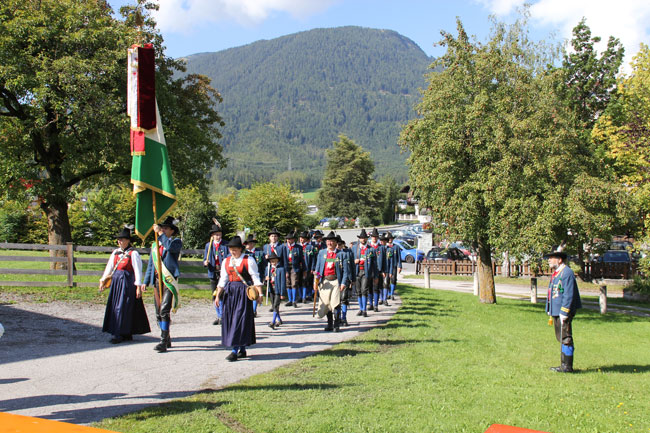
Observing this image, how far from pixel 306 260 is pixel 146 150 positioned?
897 cm

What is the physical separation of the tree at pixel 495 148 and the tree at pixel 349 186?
69801 mm

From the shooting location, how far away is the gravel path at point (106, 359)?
5805 millimetres

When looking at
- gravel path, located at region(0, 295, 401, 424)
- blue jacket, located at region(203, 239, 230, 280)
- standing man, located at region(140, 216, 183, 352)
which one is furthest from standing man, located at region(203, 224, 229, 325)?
standing man, located at region(140, 216, 183, 352)

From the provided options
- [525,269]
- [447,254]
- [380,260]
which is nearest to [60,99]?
[380,260]

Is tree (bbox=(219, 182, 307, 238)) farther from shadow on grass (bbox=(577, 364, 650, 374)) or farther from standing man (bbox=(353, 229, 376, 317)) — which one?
shadow on grass (bbox=(577, 364, 650, 374))

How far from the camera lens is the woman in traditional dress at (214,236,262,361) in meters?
8.01

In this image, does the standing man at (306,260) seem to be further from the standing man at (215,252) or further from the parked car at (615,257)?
the parked car at (615,257)

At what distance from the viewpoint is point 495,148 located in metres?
16.1

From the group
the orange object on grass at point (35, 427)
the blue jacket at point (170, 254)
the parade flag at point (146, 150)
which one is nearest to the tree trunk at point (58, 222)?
the blue jacket at point (170, 254)

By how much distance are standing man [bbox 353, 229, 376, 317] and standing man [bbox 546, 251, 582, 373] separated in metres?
5.73

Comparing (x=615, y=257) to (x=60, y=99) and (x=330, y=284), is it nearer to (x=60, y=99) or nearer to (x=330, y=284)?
(x=330, y=284)

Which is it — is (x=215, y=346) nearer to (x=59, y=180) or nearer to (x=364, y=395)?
(x=364, y=395)

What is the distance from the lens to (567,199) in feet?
51.0

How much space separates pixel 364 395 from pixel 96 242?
1095 inches
